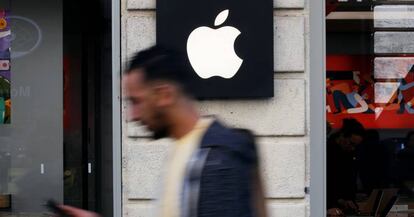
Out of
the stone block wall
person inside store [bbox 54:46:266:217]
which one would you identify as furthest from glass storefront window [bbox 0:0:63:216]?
person inside store [bbox 54:46:266:217]

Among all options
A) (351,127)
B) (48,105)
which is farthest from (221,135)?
(48,105)

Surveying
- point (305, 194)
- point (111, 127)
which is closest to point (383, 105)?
point (305, 194)

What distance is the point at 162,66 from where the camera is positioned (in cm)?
263

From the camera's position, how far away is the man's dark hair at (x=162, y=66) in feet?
8.61

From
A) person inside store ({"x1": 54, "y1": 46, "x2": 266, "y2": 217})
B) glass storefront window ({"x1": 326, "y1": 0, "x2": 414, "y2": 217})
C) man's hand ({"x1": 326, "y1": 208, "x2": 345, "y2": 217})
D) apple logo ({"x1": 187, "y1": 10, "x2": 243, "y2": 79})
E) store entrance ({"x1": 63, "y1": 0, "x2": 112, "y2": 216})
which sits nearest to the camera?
person inside store ({"x1": 54, "y1": 46, "x2": 266, "y2": 217})

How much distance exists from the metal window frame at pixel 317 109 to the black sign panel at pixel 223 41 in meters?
0.48

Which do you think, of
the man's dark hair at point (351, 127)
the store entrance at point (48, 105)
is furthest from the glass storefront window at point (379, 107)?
the store entrance at point (48, 105)

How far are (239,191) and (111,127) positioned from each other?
13.6ft

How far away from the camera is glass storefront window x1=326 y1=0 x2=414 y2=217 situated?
23.1 ft

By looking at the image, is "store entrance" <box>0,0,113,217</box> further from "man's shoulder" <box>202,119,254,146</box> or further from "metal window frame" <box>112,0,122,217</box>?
"man's shoulder" <box>202,119,254,146</box>

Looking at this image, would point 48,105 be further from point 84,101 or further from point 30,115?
point 84,101

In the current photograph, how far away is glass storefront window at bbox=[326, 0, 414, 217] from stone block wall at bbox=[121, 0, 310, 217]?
1152mm

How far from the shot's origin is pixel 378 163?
7141 mm

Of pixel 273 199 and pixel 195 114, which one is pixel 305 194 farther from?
pixel 195 114
